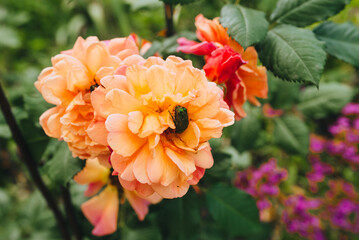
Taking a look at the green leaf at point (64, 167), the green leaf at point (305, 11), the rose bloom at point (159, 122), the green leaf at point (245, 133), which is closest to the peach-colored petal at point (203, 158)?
the rose bloom at point (159, 122)

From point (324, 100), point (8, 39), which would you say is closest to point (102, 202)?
point (324, 100)

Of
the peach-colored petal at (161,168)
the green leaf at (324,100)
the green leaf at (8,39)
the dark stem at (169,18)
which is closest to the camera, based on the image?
the peach-colored petal at (161,168)

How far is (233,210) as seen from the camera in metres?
0.75

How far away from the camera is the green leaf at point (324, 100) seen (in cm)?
108

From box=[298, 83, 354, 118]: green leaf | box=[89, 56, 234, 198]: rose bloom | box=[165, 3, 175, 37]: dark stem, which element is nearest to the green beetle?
box=[89, 56, 234, 198]: rose bloom

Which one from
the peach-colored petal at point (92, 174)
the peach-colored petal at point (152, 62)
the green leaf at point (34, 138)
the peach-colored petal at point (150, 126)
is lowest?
the peach-colored petal at point (92, 174)

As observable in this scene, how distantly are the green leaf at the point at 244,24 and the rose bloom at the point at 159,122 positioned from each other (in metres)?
0.12

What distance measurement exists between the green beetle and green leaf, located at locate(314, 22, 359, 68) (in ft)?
1.24

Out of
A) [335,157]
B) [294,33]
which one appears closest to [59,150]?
[294,33]

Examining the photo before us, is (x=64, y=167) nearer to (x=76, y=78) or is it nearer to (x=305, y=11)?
(x=76, y=78)

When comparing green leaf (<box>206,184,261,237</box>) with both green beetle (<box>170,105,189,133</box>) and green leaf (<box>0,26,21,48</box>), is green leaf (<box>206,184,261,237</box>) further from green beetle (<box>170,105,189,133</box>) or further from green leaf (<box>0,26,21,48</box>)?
green leaf (<box>0,26,21,48</box>)

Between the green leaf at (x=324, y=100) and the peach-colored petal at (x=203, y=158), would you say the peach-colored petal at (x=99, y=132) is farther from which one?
the green leaf at (x=324, y=100)

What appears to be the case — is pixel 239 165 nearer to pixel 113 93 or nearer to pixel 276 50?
pixel 276 50

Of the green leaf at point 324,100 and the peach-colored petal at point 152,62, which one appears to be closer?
the peach-colored petal at point 152,62
